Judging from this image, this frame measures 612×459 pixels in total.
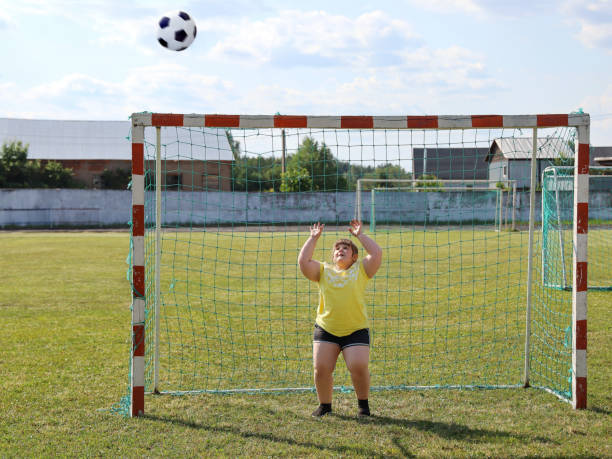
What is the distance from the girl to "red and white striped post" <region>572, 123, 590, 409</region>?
166 cm

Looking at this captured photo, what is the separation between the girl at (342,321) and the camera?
4547 millimetres

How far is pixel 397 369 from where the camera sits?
606cm

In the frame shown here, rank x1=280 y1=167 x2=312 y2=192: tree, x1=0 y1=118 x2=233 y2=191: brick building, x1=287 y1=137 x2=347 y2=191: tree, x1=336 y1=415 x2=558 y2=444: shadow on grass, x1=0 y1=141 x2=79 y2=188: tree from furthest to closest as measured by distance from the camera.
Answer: x1=0 y1=118 x2=233 y2=191: brick building < x1=0 y1=141 x2=79 y2=188: tree < x1=280 y1=167 x2=312 y2=192: tree < x1=287 y1=137 x2=347 y2=191: tree < x1=336 y1=415 x2=558 y2=444: shadow on grass

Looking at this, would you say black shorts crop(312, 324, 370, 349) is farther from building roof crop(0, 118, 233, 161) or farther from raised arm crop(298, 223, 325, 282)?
building roof crop(0, 118, 233, 161)

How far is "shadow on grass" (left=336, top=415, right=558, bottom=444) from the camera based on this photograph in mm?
4209

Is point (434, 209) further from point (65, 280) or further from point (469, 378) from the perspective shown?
point (469, 378)

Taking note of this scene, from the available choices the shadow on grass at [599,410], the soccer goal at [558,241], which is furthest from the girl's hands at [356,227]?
the soccer goal at [558,241]

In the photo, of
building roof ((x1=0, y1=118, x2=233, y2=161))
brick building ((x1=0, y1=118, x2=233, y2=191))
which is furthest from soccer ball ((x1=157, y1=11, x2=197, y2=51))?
building roof ((x1=0, y1=118, x2=233, y2=161))

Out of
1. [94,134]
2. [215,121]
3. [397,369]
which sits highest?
[94,134]

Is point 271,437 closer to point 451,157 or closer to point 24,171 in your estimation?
point 451,157

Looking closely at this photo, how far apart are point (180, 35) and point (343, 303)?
440 cm

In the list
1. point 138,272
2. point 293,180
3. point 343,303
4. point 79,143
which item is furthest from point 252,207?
point 343,303

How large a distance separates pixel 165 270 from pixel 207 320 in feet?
19.6

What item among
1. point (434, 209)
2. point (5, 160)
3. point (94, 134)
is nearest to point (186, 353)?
point (434, 209)
